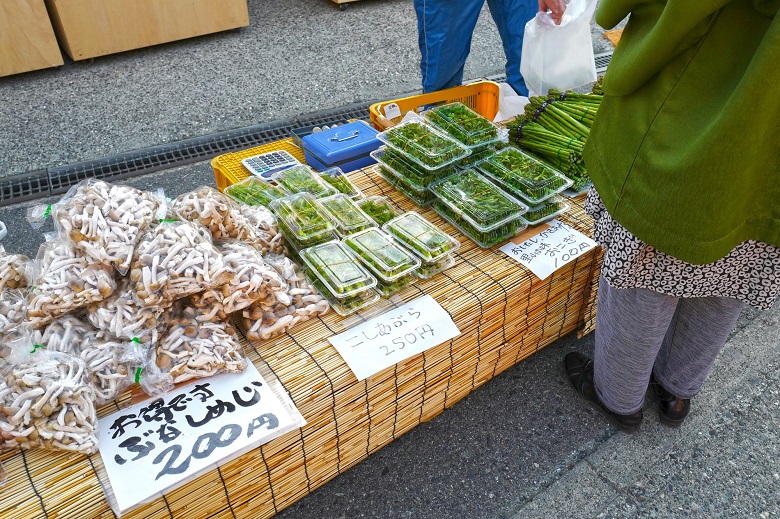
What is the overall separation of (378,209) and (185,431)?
→ 45.0 inches

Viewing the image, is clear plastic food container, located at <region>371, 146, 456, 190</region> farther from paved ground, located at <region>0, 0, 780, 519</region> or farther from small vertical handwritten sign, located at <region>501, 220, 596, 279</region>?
paved ground, located at <region>0, 0, 780, 519</region>

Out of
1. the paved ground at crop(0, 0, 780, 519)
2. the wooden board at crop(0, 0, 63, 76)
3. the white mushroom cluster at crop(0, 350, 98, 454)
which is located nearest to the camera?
the white mushroom cluster at crop(0, 350, 98, 454)

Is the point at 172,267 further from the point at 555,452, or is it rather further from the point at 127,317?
the point at 555,452

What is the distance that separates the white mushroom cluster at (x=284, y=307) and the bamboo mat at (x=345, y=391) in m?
0.04

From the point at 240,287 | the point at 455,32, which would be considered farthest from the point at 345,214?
the point at 455,32

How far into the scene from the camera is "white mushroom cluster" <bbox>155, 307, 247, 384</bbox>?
1.64m

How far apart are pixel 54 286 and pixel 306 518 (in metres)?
1.09

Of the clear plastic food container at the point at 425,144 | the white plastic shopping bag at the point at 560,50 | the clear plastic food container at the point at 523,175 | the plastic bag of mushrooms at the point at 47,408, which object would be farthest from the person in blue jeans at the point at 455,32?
the plastic bag of mushrooms at the point at 47,408

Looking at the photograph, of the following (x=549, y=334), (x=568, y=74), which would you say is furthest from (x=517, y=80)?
(x=549, y=334)

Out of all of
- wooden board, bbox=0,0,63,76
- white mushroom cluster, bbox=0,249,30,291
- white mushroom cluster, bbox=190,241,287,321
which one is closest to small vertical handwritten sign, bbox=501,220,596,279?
white mushroom cluster, bbox=190,241,287,321

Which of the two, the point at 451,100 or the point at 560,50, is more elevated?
the point at 560,50

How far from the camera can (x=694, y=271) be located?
1628 millimetres

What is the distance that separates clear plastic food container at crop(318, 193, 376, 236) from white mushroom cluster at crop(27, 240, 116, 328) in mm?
824

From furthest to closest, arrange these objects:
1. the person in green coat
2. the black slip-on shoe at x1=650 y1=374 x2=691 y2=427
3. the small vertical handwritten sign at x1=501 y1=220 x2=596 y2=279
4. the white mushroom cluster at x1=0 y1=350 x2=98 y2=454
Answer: the black slip-on shoe at x1=650 y1=374 x2=691 y2=427
the small vertical handwritten sign at x1=501 y1=220 x2=596 y2=279
the white mushroom cluster at x1=0 y1=350 x2=98 y2=454
the person in green coat
